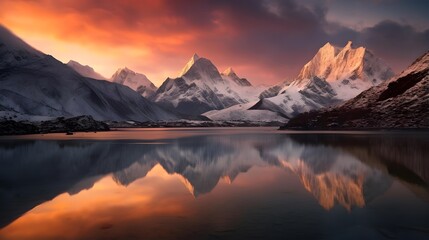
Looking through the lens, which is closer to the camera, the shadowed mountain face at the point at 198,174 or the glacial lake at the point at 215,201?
the glacial lake at the point at 215,201

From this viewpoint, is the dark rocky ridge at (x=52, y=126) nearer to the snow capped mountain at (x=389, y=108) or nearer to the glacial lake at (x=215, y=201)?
the glacial lake at (x=215, y=201)

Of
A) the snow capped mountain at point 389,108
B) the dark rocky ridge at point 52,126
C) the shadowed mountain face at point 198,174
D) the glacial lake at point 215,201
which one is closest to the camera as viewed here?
the glacial lake at point 215,201

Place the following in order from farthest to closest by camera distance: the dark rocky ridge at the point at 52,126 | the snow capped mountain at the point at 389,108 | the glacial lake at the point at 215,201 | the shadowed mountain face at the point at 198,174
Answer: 1. the snow capped mountain at the point at 389,108
2. the dark rocky ridge at the point at 52,126
3. the shadowed mountain face at the point at 198,174
4. the glacial lake at the point at 215,201

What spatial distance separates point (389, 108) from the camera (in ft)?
489

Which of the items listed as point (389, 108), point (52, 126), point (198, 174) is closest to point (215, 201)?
point (198, 174)

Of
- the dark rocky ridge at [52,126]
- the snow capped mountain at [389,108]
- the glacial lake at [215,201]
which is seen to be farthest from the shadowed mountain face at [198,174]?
the snow capped mountain at [389,108]

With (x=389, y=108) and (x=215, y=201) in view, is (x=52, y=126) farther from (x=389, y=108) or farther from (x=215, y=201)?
(x=215, y=201)

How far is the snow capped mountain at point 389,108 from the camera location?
135125 millimetres

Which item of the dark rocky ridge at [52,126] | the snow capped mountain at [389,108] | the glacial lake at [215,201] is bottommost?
the glacial lake at [215,201]

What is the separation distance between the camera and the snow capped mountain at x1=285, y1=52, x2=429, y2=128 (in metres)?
135

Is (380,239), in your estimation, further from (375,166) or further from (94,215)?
(375,166)

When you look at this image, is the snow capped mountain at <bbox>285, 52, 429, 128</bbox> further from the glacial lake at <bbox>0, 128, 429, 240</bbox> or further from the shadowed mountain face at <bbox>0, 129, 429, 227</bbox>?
the glacial lake at <bbox>0, 128, 429, 240</bbox>

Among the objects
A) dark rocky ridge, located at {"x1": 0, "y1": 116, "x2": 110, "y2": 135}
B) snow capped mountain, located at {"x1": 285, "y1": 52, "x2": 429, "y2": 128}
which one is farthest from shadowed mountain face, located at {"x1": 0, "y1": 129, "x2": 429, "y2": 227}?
snow capped mountain, located at {"x1": 285, "y1": 52, "x2": 429, "y2": 128}

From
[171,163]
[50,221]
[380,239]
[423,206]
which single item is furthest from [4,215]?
[171,163]
